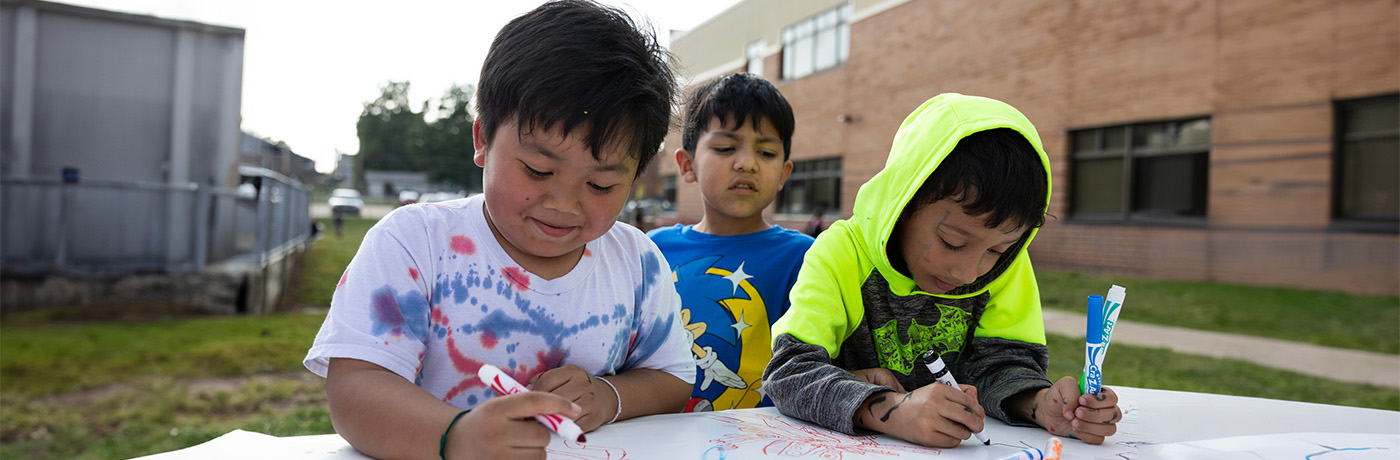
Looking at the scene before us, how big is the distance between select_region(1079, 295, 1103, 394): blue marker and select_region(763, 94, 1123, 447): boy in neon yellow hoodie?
0.02 m

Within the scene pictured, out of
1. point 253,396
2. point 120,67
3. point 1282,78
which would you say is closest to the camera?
point 253,396

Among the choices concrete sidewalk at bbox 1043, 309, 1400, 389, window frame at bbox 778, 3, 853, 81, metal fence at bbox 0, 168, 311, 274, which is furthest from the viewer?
window frame at bbox 778, 3, 853, 81

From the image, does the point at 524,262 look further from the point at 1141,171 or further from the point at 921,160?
the point at 1141,171

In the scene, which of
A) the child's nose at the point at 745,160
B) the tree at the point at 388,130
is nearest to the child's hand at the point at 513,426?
the child's nose at the point at 745,160

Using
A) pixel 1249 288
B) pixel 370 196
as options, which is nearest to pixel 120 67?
pixel 1249 288

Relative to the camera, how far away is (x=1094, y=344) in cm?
107

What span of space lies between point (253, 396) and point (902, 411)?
3.47 m

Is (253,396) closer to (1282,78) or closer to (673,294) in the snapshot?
(673,294)

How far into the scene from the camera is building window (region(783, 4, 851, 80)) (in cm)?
1264

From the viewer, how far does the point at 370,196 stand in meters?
37.4

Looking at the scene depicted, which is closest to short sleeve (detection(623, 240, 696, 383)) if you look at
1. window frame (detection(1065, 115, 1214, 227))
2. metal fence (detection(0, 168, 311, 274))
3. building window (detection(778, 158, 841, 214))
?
metal fence (detection(0, 168, 311, 274))

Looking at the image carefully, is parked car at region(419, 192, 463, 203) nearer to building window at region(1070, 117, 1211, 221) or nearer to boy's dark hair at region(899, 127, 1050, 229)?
boy's dark hair at region(899, 127, 1050, 229)

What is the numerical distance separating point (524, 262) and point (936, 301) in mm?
708

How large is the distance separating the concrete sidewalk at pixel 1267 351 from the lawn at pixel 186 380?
0.89ft
